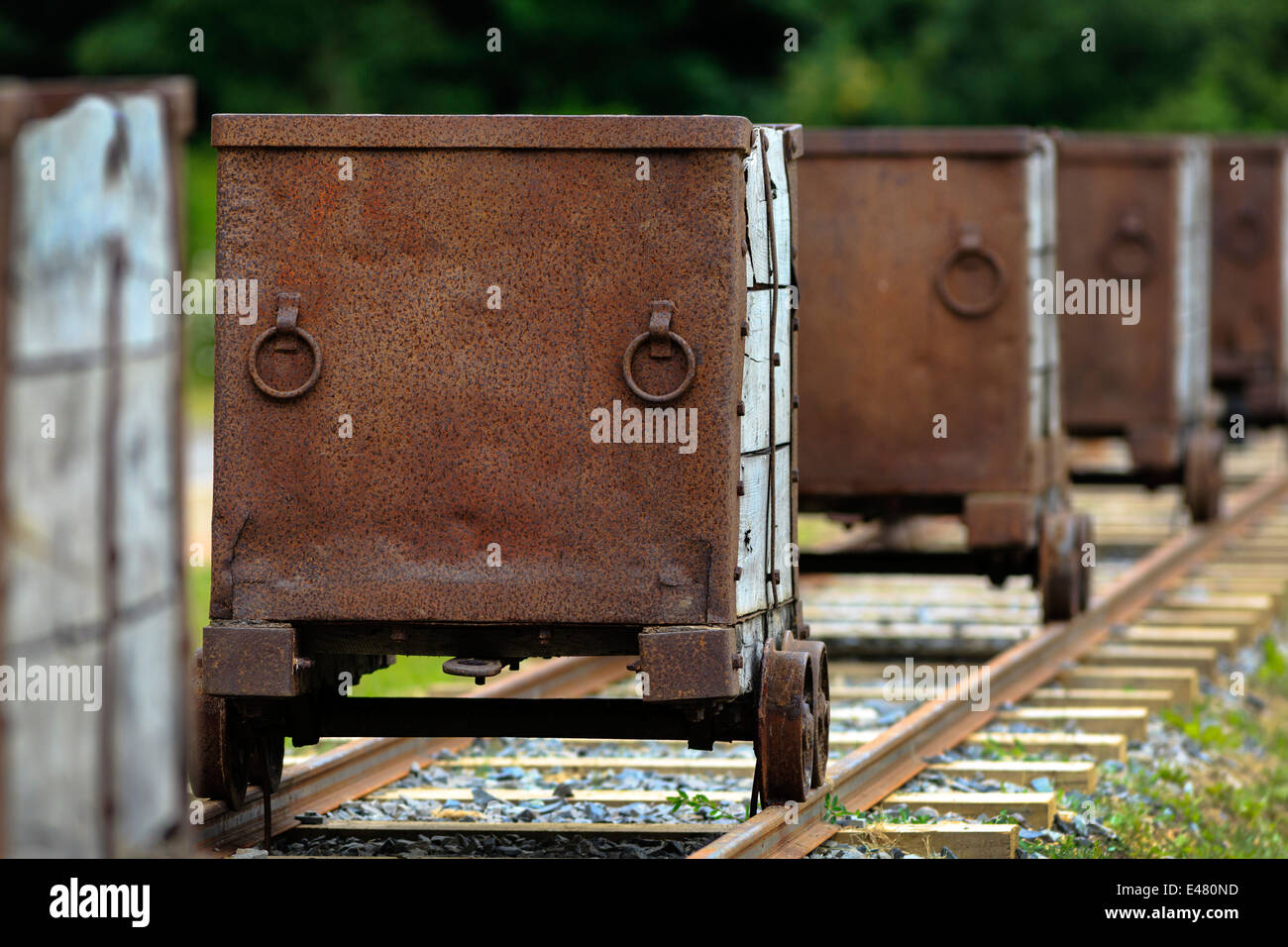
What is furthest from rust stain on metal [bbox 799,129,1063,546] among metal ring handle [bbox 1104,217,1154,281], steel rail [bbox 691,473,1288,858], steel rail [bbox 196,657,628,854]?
metal ring handle [bbox 1104,217,1154,281]

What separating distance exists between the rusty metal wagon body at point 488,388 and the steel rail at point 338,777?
638 mm

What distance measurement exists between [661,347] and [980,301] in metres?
4.46

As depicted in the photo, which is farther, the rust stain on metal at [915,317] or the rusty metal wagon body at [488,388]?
the rust stain on metal at [915,317]

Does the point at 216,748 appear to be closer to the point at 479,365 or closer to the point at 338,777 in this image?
the point at 338,777

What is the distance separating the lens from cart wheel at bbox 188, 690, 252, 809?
6844mm

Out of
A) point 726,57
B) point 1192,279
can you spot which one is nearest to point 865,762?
point 1192,279

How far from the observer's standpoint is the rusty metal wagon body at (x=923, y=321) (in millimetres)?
10523

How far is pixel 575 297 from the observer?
6449 mm

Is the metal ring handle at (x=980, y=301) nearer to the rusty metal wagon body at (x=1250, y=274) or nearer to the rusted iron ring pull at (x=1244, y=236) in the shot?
the rusty metal wagon body at (x=1250, y=274)

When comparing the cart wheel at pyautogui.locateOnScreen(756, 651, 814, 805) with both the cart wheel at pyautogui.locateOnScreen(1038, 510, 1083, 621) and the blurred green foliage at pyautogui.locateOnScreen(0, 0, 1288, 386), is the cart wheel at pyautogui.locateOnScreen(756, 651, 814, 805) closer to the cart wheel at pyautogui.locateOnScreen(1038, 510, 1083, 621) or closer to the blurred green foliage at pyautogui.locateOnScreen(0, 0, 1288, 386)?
the cart wheel at pyautogui.locateOnScreen(1038, 510, 1083, 621)

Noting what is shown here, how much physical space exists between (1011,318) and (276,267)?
4.93 m

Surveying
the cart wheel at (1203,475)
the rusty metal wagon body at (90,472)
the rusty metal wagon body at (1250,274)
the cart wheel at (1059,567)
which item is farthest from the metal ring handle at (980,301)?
the rusty metal wagon body at (1250,274)

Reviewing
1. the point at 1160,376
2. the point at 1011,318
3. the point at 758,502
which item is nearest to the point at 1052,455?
the point at 1011,318

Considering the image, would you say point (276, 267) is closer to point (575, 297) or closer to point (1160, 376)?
point (575, 297)
